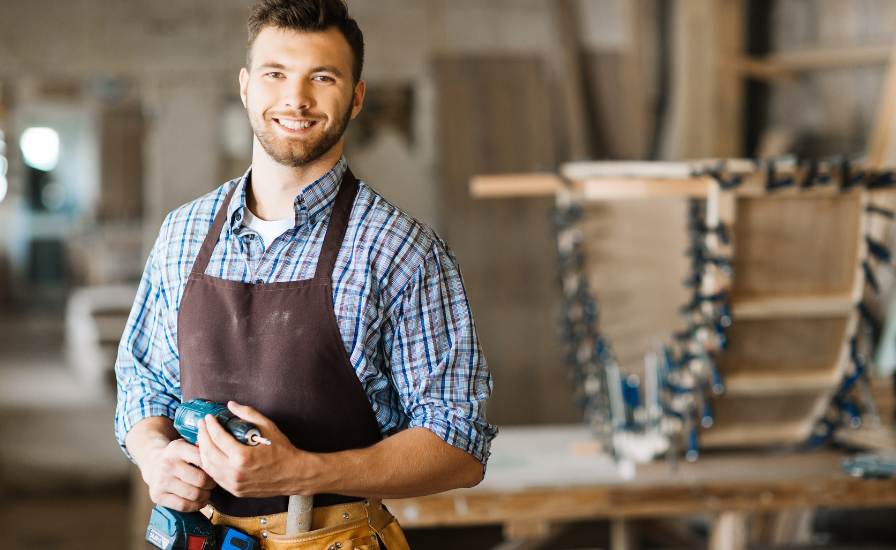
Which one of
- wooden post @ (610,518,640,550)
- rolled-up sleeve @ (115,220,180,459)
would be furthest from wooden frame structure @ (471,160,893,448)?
rolled-up sleeve @ (115,220,180,459)

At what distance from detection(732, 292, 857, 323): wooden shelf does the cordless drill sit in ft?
7.01

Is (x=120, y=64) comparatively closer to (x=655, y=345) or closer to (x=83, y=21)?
(x=83, y=21)

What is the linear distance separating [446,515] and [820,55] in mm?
3517

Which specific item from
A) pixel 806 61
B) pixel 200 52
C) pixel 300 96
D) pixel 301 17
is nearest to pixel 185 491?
pixel 300 96

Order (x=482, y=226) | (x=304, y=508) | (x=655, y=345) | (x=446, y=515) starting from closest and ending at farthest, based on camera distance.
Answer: (x=304, y=508) → (x=446, y=515) → (x=655, y=345) → (x=482, y=226)

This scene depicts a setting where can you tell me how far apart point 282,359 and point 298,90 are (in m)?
0.44

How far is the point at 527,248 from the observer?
244 inches

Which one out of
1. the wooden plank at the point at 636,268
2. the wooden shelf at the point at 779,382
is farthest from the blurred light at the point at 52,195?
the wooden shelf at the point at 779,382

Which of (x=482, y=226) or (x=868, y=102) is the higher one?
(x=868, y=102)

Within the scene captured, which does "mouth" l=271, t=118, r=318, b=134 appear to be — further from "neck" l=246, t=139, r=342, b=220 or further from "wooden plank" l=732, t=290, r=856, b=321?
"wooden plank" l=732, t=290, r=856, b=321

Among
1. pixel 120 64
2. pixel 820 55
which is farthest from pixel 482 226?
pixel 120 64

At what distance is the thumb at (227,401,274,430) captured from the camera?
5.12 feet

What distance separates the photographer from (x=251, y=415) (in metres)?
1.57

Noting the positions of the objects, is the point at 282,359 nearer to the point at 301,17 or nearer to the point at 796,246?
the point at 301,17
